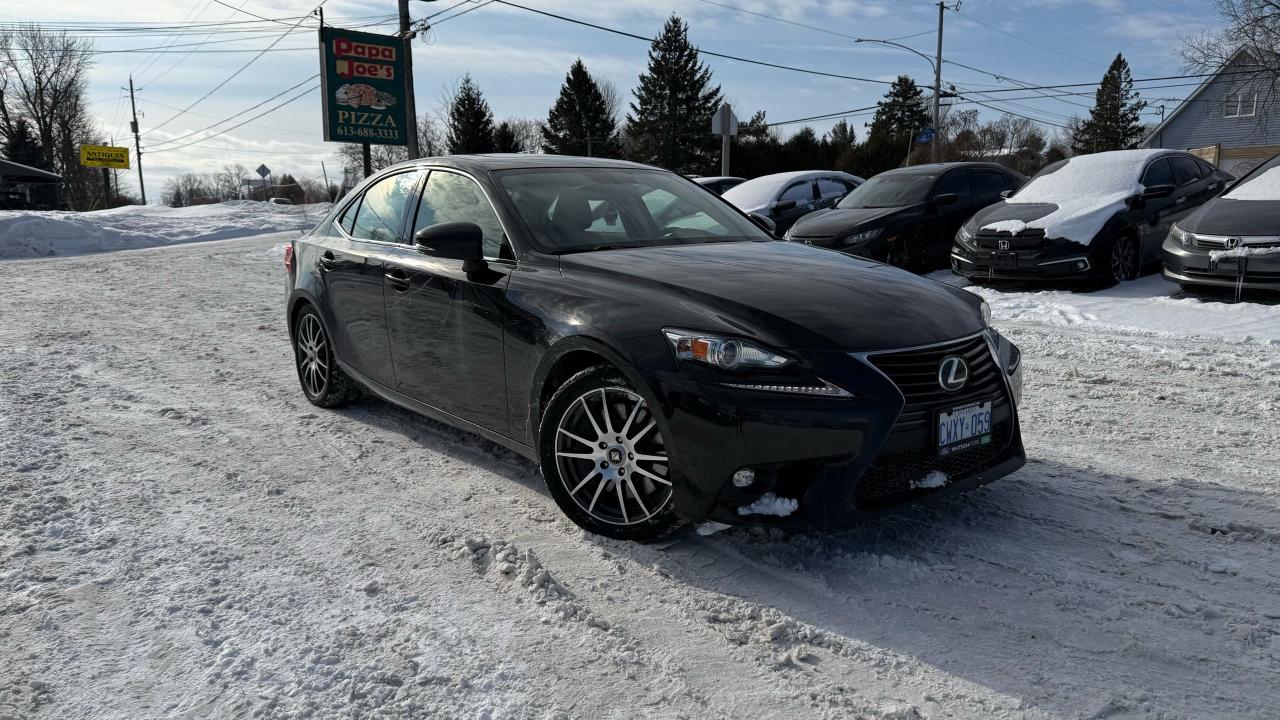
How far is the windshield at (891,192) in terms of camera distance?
467 inches

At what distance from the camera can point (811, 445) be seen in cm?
292

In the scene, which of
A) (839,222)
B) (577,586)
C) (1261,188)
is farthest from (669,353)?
(1261,188)

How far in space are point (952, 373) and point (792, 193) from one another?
11.7 metres

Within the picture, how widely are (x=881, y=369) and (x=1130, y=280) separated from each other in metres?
8.81

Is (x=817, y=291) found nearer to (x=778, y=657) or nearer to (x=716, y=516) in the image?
(x=716, y=516)

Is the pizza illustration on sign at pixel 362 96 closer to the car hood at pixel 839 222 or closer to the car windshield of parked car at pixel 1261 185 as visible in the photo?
the car hood at pixel 839 222

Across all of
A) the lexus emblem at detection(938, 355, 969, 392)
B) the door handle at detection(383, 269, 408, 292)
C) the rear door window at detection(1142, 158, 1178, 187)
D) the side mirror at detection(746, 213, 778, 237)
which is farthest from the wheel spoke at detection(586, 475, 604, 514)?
the rear door window at detection(1142, 158, 1178, 187)

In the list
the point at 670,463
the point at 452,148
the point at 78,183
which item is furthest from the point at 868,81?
the point at 78,183

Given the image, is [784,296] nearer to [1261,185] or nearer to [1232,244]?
[1232,244]

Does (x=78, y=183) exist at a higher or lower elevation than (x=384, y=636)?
higher

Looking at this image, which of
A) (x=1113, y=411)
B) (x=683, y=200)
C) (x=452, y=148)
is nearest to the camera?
(x=683, y=200)

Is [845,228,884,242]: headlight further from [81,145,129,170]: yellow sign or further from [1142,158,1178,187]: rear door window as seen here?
[81,145,129,170]: yellow sign

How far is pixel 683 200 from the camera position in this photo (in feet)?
15.4

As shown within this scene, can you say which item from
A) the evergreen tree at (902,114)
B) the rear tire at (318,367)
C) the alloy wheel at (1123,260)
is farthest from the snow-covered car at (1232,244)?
the evergreen tree at (902,114)
